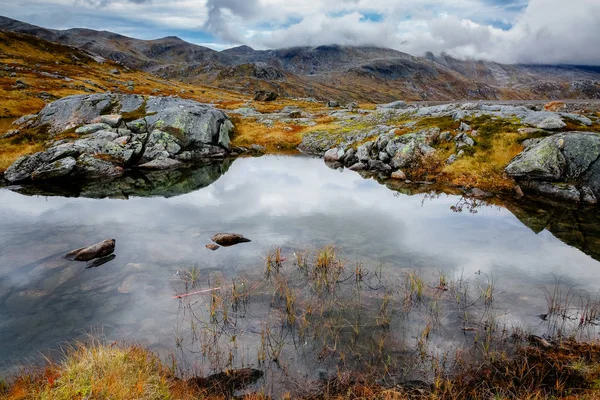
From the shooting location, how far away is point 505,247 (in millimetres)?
20141

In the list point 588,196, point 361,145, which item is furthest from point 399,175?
point 588,196

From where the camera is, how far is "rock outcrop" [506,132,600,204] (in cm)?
2938

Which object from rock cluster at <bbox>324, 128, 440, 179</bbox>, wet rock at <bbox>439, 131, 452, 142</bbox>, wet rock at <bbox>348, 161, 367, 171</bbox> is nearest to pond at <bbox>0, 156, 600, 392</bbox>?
rock cluster at <bbox>324, 128, 440, 179</bbox>

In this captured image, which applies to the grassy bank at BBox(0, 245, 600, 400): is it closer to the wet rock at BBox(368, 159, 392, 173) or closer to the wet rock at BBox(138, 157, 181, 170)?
the wet rock at BBox(368, 159, 392, 173)

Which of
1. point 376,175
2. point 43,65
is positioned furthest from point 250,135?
point 43,65

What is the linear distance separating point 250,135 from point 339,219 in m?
41.2

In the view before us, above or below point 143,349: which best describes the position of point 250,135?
above

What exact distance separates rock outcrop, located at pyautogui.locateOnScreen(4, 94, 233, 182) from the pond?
456cm

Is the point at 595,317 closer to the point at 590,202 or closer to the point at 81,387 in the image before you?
the point at 81,387

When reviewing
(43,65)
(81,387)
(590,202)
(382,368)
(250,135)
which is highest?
(43,65)

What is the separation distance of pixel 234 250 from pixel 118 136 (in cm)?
3439

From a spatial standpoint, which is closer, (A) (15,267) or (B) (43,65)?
(A) (15,267)

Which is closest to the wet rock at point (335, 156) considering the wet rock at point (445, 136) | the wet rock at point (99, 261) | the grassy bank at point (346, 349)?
the wet rock at point (445, 136)

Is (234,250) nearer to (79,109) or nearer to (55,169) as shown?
(55,169)
